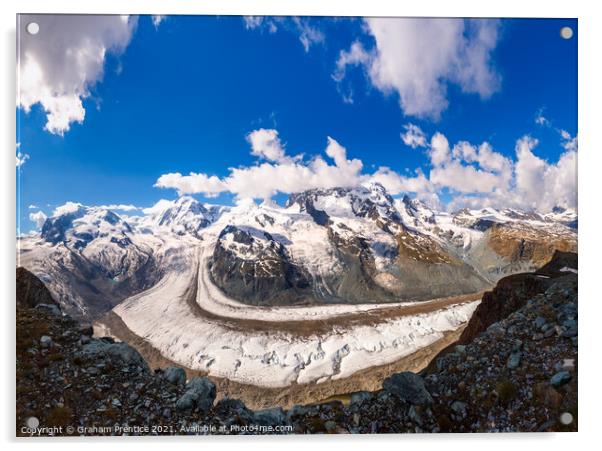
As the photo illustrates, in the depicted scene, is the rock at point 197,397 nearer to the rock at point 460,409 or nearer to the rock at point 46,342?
the rock at point 46,342

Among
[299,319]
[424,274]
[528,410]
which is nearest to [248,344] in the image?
[299,319]

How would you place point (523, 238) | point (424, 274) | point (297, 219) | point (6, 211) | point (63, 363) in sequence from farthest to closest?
1. point (297, 219)
2. point (424, 274)
3. point (523, 238)
4. point (6, 211)
5. point (63, 363)

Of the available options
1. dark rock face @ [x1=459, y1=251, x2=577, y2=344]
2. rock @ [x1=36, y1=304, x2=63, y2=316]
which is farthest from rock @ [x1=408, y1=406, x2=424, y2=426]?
rock @ [x1=36, y1=304, x2=63, y2=316]

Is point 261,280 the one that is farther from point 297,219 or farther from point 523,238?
point 523,238

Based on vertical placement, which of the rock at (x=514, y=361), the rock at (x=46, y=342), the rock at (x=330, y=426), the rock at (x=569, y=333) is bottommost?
the rock at (x=330, y=426)

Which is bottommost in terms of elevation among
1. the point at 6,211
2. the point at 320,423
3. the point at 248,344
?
the point at 248,344

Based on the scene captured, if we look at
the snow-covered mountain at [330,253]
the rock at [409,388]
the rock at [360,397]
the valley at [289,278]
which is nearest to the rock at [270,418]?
the rock at [360,397]

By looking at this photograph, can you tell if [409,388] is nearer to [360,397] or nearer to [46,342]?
[360,397]
